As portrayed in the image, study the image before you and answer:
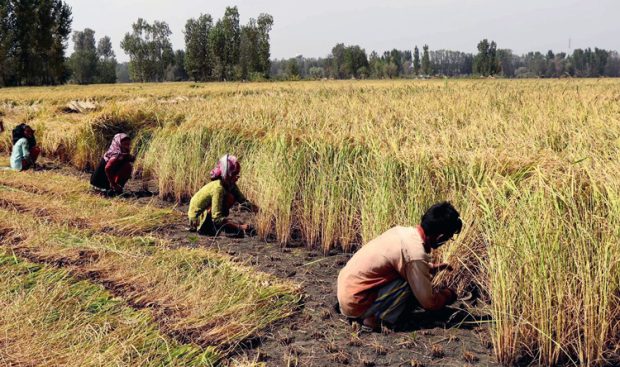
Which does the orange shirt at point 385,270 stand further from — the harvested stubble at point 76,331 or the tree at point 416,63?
the tree at point 416,63

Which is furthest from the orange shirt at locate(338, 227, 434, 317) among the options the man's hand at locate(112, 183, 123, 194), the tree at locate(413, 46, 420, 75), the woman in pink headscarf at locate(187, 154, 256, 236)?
the tree at locate(413, 46, 420, 75)

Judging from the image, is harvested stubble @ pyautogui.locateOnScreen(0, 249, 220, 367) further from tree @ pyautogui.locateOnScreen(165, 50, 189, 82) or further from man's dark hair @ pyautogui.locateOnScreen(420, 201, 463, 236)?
tree @ pyautogui.locateOnScreen(165, 50, 189, 82)

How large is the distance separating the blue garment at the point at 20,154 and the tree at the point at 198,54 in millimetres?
61140

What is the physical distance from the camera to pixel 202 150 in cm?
773

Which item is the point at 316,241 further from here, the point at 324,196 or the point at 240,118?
the point at 240,118

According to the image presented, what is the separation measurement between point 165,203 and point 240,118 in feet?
5.34

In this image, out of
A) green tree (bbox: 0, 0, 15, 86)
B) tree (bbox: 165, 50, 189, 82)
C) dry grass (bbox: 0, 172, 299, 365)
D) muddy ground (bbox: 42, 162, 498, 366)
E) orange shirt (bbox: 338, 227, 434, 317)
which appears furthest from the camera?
tree (bbox: 165, 50, 189, 82)

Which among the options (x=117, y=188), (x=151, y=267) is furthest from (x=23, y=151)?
(x=151, y=267)

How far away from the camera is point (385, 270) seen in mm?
3658

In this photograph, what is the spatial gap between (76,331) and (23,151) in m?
7.21

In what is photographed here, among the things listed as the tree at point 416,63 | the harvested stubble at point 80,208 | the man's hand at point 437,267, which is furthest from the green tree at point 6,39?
the tree at point 416,63

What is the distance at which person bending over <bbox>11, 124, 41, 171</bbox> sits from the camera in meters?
9.64

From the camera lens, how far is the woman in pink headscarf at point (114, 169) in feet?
25.9

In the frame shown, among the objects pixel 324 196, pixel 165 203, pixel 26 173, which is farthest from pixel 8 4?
pixel 324 196
